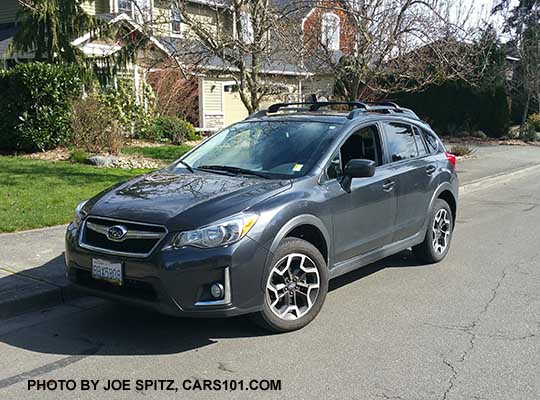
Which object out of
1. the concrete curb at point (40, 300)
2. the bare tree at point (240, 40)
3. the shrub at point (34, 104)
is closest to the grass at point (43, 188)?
the shrub at point (34, 104)

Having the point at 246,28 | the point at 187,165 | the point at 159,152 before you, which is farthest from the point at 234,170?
the point at 159,152

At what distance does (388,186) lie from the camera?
19.1ft

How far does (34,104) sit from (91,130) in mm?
1388

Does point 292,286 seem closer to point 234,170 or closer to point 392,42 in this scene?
point 234,170

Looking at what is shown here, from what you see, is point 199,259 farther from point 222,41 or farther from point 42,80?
point 42,80

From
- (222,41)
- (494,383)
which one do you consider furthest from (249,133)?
(222,41)

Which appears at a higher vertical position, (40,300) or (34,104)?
(34,104)

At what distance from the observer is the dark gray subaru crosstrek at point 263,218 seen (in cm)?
423

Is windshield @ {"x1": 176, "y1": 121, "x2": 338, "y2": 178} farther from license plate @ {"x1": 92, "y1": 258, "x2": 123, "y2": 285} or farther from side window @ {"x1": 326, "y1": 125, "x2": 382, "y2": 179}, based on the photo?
license plate @ {"x1": 92, "y1": 258, "x2": 123, "y2": 285}

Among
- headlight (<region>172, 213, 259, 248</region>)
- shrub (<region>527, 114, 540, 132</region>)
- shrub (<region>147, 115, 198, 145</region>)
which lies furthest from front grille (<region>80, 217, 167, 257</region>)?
shrub (<region>527, 114, 540, 132</region>)

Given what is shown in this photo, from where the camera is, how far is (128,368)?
407 centimetres

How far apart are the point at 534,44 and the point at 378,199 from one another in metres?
25.7

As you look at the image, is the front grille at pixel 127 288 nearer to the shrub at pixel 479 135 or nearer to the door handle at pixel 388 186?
the door handle at pixel 388 186

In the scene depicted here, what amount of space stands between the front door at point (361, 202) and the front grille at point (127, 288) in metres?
1.70
